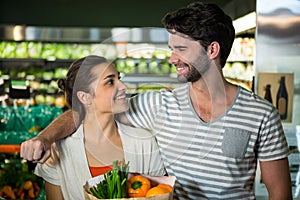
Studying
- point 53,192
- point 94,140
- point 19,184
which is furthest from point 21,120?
point 94,140

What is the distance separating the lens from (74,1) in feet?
19.8

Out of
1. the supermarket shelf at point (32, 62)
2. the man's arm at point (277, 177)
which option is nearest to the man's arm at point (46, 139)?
the man's arm at point (277, 177)

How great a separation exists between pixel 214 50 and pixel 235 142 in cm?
31

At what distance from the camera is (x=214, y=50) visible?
1.80 meters

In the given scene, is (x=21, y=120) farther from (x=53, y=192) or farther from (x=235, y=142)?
(x=235, y=142)

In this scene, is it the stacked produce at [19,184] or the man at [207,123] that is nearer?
the man at [207,123]

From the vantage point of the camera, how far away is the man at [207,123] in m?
1.76

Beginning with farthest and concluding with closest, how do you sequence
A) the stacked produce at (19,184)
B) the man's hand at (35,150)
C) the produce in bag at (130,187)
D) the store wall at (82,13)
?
the store wall at (82,13), the stacked produce at (19,184), the man's hand at (35,150), the produce in bag at (130,187)

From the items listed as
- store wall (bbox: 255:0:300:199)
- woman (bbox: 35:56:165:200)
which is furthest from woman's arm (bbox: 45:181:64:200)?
store wall (bbox: 255:0:300:199)

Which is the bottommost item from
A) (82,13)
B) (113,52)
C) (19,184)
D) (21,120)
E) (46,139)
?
(19,184)

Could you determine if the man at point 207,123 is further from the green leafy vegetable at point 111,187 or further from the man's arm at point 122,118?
the green leafy vegetable at point 111,187

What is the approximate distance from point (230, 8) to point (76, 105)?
3362 mm

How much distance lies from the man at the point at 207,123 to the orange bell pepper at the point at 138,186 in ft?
0.76

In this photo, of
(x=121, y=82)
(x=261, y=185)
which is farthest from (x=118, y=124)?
(x=261, y=185)
